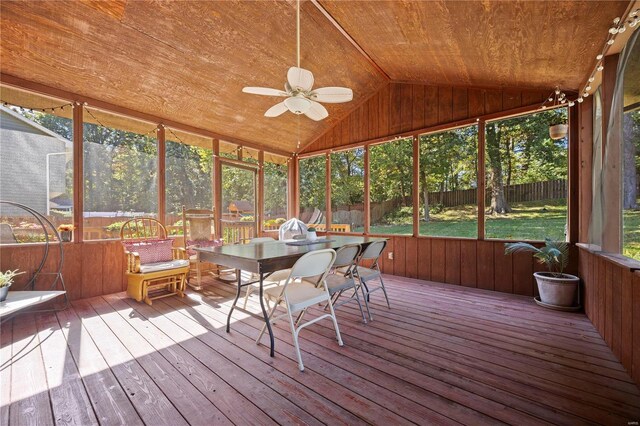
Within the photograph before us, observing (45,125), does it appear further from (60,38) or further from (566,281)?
(566,281)

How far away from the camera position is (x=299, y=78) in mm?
2301

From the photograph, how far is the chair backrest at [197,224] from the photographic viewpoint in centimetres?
443

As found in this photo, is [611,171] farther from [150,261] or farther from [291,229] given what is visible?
[150,261]

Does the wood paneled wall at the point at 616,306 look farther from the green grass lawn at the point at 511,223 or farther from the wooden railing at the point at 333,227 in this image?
the wooden railing at the point at 333,227

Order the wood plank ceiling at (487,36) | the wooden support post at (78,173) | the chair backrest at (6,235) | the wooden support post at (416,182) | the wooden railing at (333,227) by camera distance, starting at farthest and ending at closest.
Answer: the wooden railing at (333,227), the wooden support post at (416,182), the wooden support post at (78,173), the chair backrest at (6,235), the wood plank ceiling at (487,36)

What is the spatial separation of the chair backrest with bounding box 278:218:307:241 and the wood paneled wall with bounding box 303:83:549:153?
256cm

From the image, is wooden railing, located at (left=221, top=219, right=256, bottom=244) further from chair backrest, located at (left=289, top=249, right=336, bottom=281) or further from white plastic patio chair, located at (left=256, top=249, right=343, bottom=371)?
chair backrest, located at (left=289, top=249, right=336, bottom=281)

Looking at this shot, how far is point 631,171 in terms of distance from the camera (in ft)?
6.73

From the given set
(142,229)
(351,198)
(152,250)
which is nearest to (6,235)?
(142,229)

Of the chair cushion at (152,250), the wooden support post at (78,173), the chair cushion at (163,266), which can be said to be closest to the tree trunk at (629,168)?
the chair cushion at (163,266)

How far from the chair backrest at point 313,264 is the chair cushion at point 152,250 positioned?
8.76ft

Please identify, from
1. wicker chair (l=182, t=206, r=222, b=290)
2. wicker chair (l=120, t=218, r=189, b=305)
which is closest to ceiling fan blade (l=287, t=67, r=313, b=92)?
wicker chair (l=120, t=218, r=189, b=305)

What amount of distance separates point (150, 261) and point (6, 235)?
1.45 m

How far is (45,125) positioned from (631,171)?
19.7 feet
